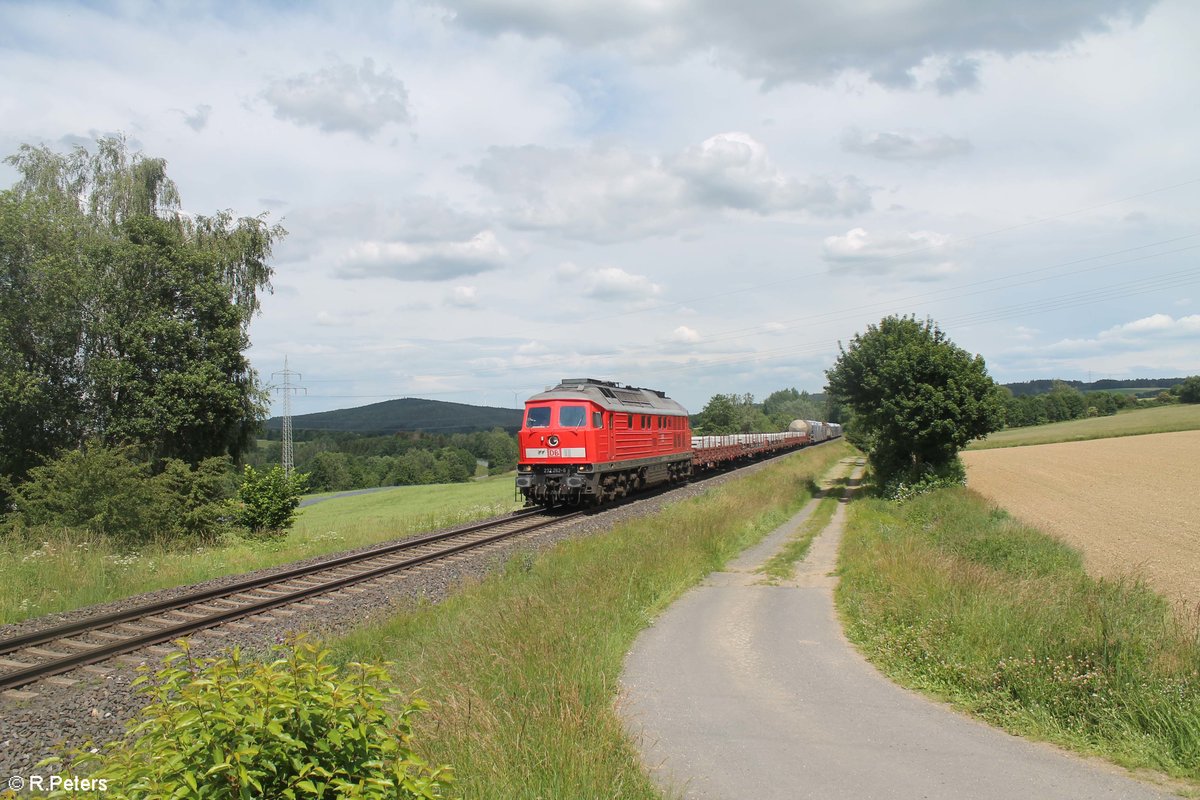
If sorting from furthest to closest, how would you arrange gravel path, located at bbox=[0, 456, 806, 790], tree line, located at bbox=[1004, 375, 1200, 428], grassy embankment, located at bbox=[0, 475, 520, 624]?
tree line, located at bbox=[1004, 375, 1200, 428], grassy embankment, located at bbox=[0, 475, 520, 624], gravel path, located at bbox=[0, 456, 806, 790]

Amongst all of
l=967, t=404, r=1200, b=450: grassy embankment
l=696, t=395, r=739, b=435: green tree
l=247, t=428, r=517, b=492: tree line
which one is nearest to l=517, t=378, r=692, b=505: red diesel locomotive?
l=967, t=404, r=1200, b=450: grassy embankment

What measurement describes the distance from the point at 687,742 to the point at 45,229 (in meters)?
25.2

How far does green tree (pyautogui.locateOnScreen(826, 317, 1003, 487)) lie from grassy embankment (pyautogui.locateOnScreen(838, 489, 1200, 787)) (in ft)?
58.7

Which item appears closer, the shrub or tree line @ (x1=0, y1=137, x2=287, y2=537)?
tree line @ (x1=0, y1=137, x2=287, y2=537)

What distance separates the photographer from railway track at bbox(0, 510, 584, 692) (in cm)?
846

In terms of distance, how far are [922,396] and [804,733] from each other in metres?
25.0

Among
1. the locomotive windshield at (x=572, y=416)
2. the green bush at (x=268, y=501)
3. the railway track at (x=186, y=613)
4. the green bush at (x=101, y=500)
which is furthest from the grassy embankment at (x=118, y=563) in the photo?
the locomotive windshield at (x=572, y=416)

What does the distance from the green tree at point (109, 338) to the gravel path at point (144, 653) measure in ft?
39.0

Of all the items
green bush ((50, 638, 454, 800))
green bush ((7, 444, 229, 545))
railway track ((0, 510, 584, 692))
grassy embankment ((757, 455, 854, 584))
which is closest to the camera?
green bush ((50, 638, 454, 800))

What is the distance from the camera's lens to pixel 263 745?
8.63 feet

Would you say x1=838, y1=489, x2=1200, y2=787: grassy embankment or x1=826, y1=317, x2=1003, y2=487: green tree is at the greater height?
x1=826, y1=317, x2=1003, y2=487: green tree

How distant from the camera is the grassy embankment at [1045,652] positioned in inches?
228

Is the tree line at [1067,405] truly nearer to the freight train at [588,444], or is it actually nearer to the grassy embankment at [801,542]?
the grassy embankment at [801,542]

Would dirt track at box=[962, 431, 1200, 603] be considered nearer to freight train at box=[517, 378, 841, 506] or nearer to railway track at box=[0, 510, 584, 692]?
railway track at box=[0, 510, 584, 692]
